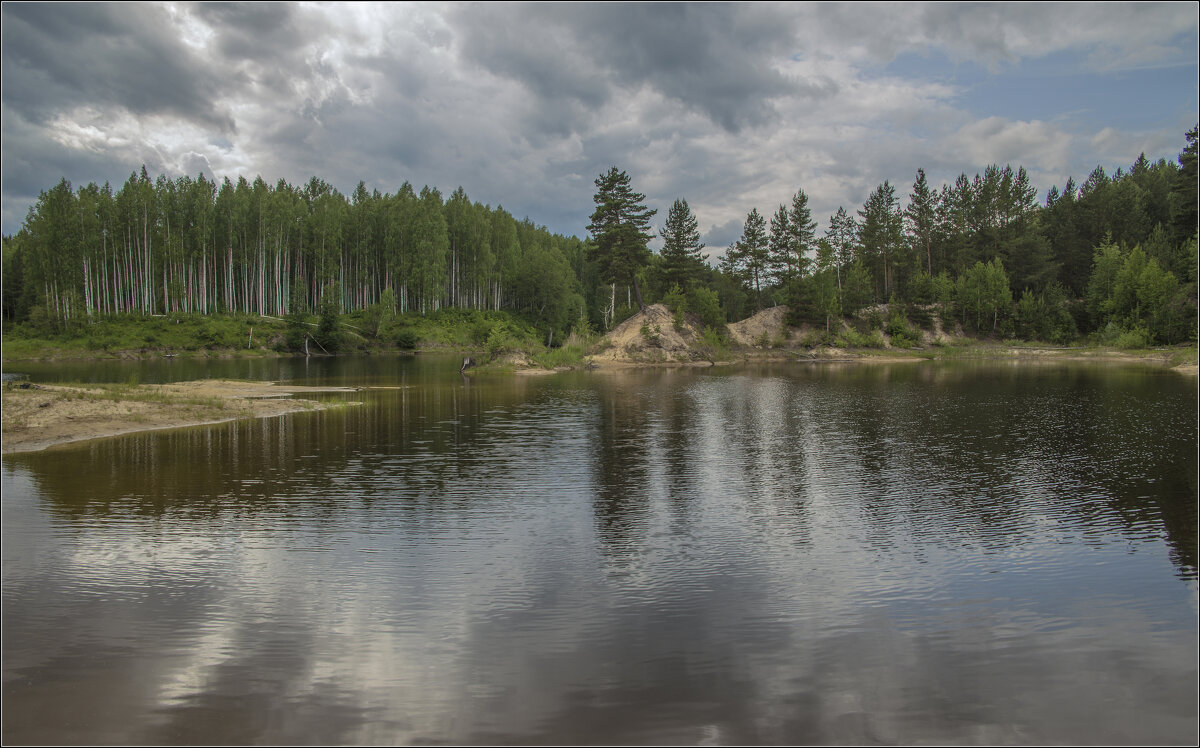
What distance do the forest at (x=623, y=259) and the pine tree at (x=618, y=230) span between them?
0.29m

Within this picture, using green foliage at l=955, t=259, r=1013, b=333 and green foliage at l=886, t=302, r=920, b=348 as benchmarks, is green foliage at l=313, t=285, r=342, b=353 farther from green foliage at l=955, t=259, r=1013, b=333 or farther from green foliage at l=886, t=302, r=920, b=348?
green foliage at l=955, t=259, r=1013, b=333

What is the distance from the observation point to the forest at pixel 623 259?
93750 mm

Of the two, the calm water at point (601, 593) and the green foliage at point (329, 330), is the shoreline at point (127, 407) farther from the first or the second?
the green foliage at point (329, 330)

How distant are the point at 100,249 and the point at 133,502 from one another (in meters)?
102

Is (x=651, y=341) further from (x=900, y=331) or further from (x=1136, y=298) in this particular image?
Answer: (x=1136, y=298)

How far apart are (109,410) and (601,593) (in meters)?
29.1

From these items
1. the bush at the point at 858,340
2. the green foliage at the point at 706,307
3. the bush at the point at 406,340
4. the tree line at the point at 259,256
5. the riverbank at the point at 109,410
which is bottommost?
the riverbank at the point at 109,410

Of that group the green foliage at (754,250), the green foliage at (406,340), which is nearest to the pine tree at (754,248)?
the green foliage at (754,250)

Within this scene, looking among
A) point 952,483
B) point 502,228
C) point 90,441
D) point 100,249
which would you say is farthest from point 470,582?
point 502,228

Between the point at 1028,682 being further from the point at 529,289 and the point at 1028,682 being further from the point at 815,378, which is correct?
the point at 529,289

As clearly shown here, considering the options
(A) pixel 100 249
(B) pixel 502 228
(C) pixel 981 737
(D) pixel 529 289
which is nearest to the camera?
(C) pixel 981 737

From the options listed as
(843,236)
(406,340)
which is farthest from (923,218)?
(406,340)

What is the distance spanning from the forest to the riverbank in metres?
58.0

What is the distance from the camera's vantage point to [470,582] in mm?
12492
